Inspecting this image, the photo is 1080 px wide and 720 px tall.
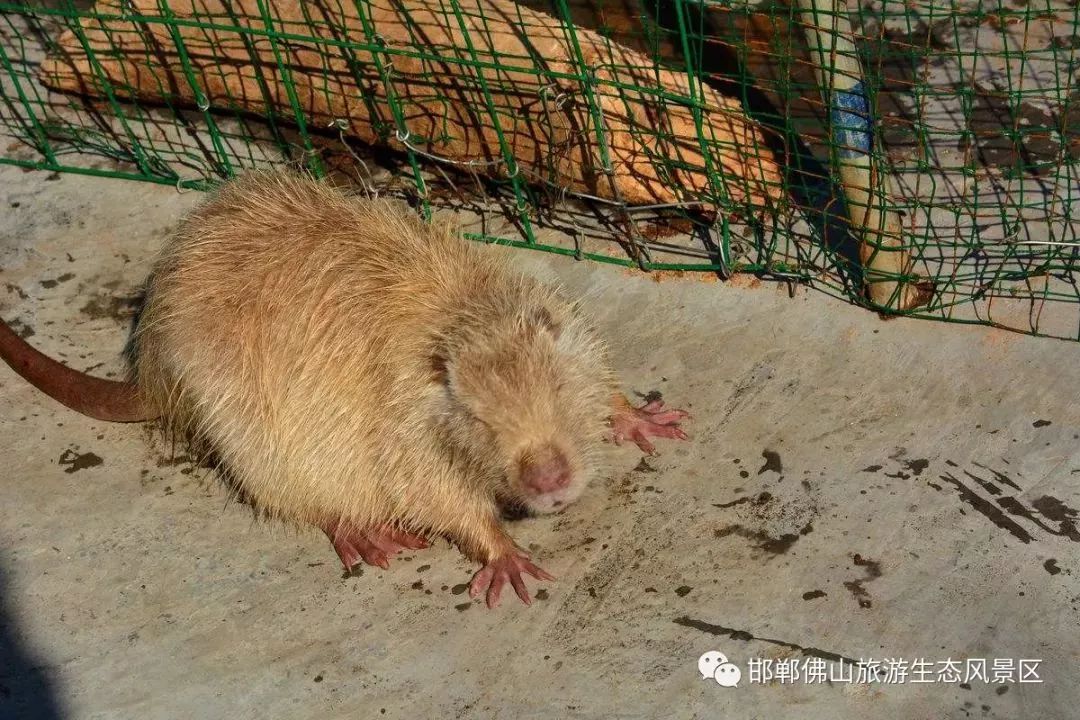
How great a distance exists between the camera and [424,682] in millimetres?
2828

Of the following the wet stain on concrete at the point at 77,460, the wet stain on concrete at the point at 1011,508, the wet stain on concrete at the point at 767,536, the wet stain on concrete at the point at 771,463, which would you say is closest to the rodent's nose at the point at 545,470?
the wet stain on concrete at the point at 767,536

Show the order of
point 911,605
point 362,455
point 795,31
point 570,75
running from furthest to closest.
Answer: point 795,31
point 570,75
point 362,455
point 911,605

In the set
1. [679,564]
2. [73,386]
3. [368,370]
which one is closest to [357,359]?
[368,370]

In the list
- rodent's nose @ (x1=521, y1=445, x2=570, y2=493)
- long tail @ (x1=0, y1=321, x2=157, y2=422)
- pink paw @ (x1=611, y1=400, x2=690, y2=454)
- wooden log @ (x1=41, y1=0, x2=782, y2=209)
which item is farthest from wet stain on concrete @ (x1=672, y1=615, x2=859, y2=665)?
long tail @ (x1=0, y1=321, x2=157, y2=422)

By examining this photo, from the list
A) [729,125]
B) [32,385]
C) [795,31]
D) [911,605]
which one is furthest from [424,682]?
[795,31]

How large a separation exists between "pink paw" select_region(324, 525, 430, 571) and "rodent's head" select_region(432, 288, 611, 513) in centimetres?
45

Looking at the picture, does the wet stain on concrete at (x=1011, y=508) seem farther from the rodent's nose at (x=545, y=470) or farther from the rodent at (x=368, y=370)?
the rodent's nose at (x=545, y=470)

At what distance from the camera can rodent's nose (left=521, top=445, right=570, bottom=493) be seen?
105 inches

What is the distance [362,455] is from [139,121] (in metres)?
2.56

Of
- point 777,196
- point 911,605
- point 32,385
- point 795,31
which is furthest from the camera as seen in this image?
point 795,31

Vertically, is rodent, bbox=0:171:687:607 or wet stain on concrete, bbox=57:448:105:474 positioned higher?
rodent, bbox=0:171:687:607

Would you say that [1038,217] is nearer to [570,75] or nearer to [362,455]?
[570,75]

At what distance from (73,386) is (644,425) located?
1.90 meters

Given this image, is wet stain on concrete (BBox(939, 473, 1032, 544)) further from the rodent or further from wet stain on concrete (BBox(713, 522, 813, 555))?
the rodent
